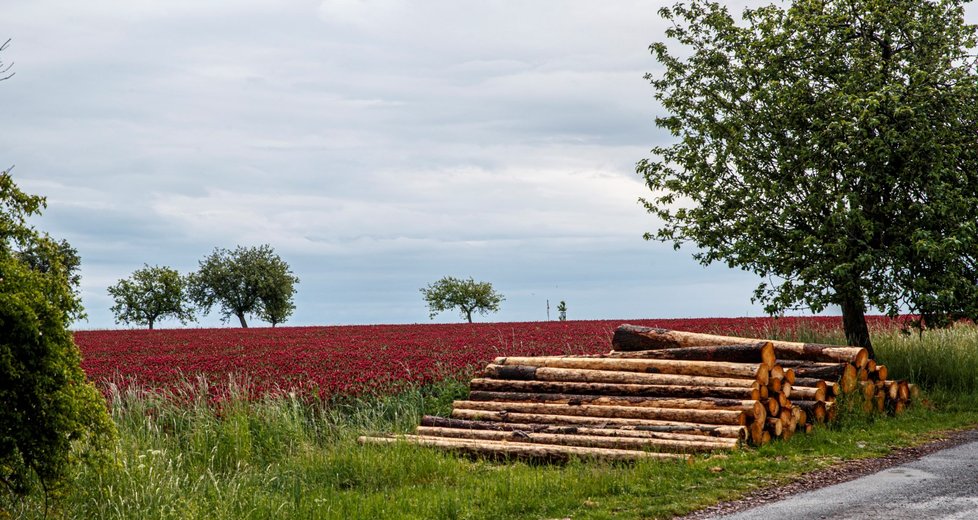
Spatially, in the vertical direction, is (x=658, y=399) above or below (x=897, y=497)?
above

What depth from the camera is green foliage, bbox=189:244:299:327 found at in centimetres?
6147

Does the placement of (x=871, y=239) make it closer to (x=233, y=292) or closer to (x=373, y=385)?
(x=373, y=385)

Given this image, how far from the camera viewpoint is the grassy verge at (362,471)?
10.2 metres

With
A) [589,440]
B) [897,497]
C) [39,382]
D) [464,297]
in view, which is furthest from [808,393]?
[464,297]

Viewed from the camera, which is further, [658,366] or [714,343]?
[714,343]

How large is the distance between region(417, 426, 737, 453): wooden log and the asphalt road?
7.32 feet

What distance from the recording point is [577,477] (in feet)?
39.0

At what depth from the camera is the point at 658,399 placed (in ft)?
50.5

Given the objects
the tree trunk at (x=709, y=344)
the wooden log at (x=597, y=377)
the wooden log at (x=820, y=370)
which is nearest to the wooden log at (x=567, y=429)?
the wooden log at (x=597, y=377)

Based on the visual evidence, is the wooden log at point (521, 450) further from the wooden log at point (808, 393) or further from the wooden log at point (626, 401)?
the wooden log at point (808, 393)

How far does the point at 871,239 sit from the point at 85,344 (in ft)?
91.7

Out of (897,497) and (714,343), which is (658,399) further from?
(897,497)

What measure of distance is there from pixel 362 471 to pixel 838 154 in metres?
13.6

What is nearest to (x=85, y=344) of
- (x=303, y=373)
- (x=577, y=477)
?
(x=303, y=373)
